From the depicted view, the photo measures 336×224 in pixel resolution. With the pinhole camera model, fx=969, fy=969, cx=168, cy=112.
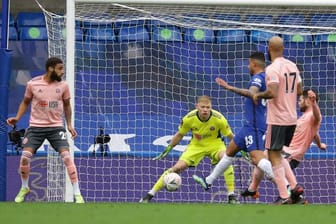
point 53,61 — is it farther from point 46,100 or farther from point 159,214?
point 159,214

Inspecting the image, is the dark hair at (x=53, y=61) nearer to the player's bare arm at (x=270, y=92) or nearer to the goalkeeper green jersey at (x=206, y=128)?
the goalkeeper green jersey at (x=206, y=128)

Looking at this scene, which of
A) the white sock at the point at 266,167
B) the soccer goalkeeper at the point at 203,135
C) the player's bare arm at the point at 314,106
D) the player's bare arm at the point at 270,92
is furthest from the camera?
the soccer goalkeeper at the point at 203,135

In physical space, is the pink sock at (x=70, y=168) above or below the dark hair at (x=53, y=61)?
below

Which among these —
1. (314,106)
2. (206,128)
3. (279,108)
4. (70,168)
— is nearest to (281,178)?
(279,108)

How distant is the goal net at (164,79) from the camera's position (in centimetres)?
1380

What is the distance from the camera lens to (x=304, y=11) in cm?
1435

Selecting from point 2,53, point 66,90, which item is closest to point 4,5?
point 2,53

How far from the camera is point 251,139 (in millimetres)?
10117

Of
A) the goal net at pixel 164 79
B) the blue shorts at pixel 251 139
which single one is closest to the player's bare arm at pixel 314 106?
the blue shorts at pixel 251 139

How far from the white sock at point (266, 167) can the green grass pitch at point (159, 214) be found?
1908 mm

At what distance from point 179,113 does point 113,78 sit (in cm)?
117

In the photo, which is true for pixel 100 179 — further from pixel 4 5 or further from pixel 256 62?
pixel 256 62

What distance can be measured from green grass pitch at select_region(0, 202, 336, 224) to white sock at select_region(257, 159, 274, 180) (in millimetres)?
1908

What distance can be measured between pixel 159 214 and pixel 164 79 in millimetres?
7813
